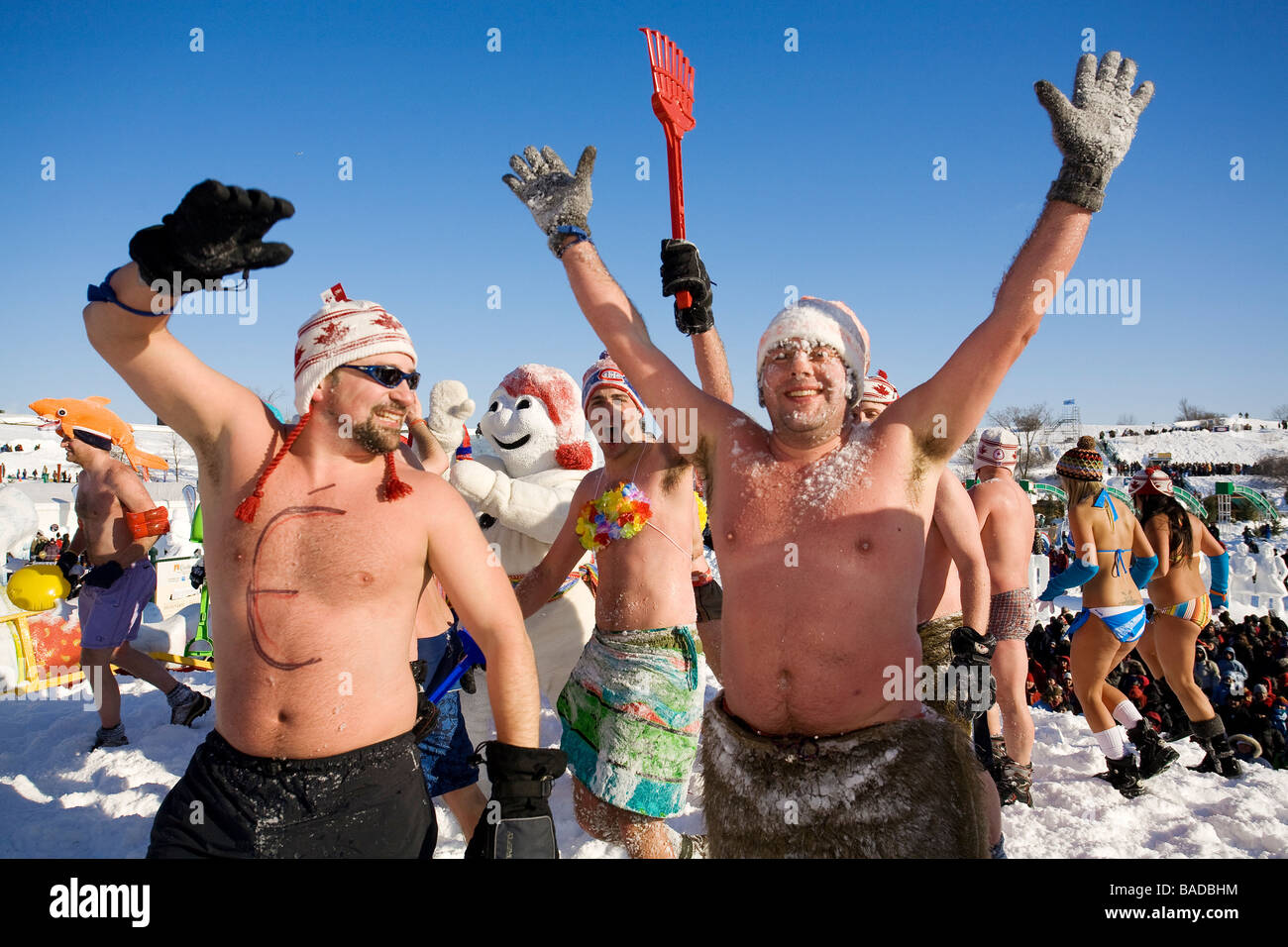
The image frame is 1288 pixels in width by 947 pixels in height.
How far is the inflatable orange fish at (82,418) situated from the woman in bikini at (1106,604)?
7156mm

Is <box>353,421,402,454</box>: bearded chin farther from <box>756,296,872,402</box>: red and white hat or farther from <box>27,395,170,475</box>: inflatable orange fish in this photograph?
<box>27,395,170,475</box>: inflatable orange fish

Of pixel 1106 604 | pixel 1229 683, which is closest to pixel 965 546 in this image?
pixel 1106 604

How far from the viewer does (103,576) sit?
5.44 metres

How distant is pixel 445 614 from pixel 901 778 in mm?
2603

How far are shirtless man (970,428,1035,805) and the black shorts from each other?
3233 mm

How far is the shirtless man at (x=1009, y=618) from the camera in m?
4.04

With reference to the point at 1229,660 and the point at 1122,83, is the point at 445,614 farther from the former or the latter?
the point at 1229,660

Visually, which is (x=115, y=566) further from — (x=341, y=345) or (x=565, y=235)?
(x=565, y=235)

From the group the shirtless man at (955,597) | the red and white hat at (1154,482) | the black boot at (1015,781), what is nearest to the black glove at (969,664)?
the shirtless man at (955,597)

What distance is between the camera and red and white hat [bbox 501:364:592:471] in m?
4.87

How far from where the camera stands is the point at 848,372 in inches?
94.0
